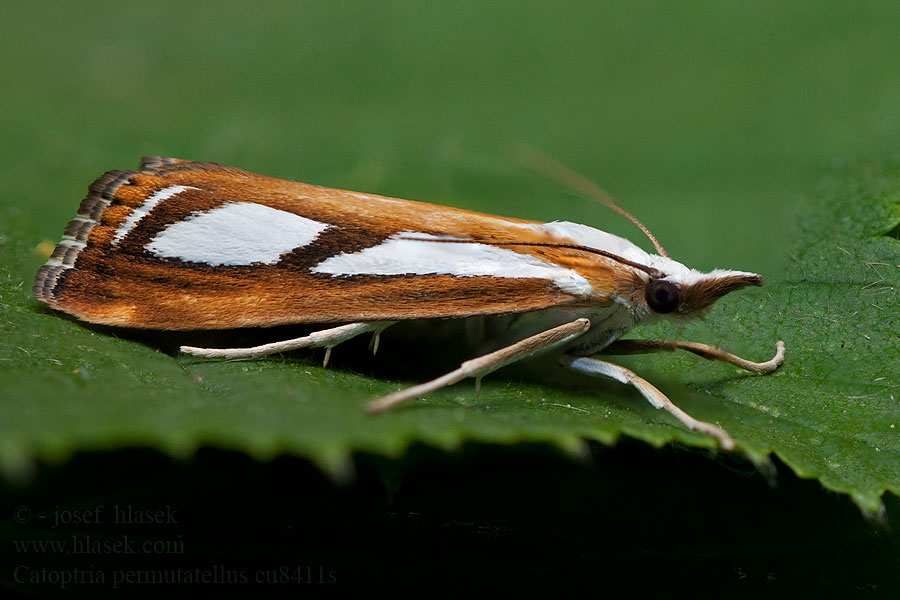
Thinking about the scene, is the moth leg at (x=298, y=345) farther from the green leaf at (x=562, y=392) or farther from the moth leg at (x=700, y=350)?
the moth leg at (x=700, y=350)

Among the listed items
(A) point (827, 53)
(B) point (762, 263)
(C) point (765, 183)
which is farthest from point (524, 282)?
(A) point (827, 53)

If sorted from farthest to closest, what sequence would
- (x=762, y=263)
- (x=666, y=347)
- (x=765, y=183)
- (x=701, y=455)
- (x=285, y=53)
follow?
(x=285, y=53)
(x=765, y=183)
(x=762, y=263)
(x=666, y=347)
(x=701, y=455)

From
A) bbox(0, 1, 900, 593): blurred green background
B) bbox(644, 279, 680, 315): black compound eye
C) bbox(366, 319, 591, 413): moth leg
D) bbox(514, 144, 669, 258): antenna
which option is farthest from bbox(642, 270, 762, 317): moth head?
bbox(0, 1, 900, 593): blurred green background

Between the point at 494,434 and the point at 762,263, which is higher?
the point at 762,263

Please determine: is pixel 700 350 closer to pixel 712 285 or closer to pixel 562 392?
pixel 712 285

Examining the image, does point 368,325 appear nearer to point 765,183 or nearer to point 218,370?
point 218,370

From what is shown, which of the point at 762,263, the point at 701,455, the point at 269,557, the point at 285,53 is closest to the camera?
the point at 269,557

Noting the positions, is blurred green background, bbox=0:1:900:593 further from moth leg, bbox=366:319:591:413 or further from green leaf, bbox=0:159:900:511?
moth leg, bbox=366:319:591:413

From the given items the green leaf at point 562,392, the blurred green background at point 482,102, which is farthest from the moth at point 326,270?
the blurred green background at point 482,102
